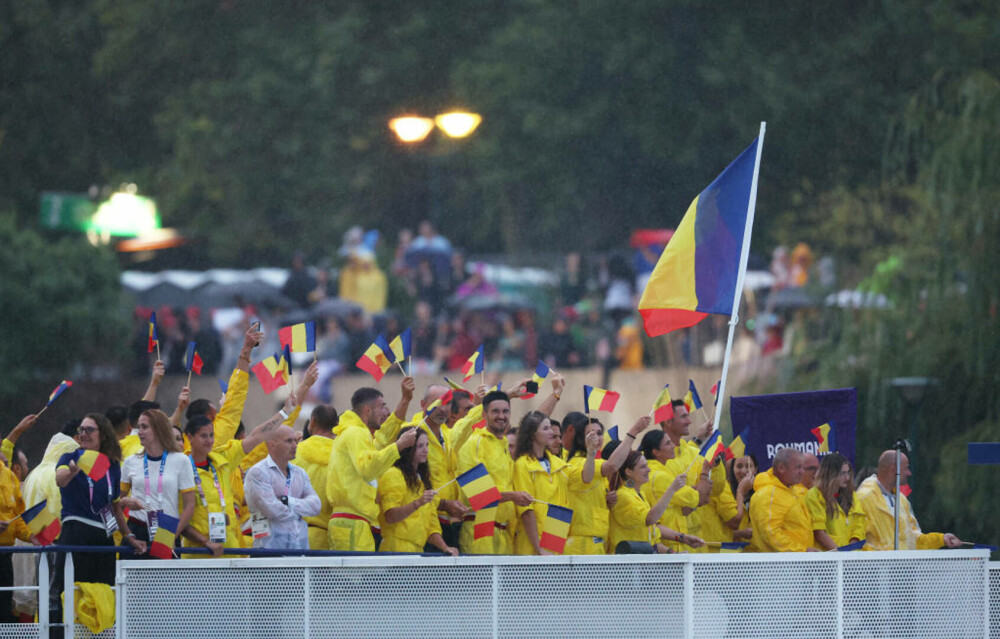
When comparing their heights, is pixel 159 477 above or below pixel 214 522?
above

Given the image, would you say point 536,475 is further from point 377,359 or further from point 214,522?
point 214,522

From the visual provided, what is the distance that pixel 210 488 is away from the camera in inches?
422

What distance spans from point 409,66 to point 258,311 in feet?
32.4

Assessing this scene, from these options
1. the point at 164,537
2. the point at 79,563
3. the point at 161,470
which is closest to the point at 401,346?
the point at 161,470

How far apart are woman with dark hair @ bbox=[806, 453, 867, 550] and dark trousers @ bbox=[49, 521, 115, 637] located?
15.4 ft

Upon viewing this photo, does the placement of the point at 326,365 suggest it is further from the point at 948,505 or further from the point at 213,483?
the point at 213,483

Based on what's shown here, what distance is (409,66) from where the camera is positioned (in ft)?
126

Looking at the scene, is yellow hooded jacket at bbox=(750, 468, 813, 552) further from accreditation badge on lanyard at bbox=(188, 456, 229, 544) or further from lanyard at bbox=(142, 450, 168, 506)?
lanyard at bbox=(142, 450, 168, 506)

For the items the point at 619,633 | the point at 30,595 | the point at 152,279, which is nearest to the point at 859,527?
the point at 619,633

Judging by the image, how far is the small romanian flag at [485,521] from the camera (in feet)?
35.9

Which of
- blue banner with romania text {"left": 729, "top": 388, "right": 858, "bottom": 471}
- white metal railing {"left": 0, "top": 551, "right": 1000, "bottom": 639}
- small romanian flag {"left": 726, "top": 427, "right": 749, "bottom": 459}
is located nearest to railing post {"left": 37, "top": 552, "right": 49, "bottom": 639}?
white metal railing {"left": 0, "top": 551, "right": 1000, "bottom": 639}

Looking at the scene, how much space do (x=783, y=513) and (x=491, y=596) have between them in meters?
2.84

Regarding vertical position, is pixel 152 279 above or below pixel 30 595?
above

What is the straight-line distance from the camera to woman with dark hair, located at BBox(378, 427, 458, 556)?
10.8 meters
